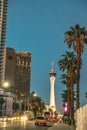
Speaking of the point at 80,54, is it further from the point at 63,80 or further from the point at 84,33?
the point at 63,80

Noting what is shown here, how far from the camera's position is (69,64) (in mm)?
88938

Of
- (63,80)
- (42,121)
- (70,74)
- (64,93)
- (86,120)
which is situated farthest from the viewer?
(64,93)

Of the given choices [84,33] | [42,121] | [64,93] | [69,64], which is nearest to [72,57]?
[69,64]

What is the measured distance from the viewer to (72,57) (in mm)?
89188

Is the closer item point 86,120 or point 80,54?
point 86,120

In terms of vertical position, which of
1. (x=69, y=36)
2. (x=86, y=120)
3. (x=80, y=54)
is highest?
(x=69, y=36)

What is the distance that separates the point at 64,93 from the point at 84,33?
68.0 m

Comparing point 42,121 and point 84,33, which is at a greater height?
point 84,33

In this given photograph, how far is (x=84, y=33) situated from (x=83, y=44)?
342cm

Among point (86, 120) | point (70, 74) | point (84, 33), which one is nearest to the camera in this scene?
point (86, 120)

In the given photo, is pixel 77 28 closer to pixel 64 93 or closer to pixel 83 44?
pixel 83 44

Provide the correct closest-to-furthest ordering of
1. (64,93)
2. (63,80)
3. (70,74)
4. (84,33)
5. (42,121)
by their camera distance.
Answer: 1. (84,33)
2. (42,121)
3. (70,74)
4. (63,80)
5. (64,93)

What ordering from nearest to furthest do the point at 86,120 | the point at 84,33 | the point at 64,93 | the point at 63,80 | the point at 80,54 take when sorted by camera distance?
the point at 86,120 → the point at 80,54 → the point at 84,33 → the point at 63,80 → the point at 64,93

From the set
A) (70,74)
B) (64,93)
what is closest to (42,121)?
(70,74)
